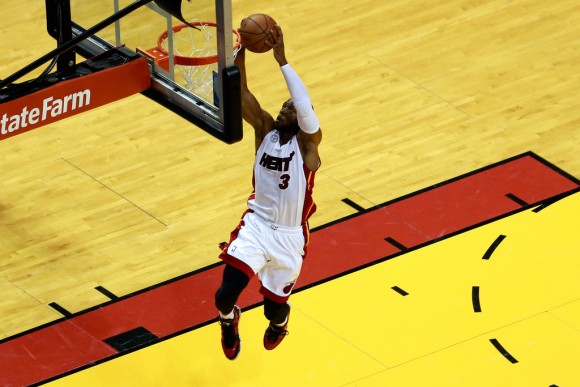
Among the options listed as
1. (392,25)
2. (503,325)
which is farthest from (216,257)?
(392,25)

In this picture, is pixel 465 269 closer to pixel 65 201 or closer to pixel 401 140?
pixel 401 140

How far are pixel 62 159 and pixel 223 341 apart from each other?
348 cm

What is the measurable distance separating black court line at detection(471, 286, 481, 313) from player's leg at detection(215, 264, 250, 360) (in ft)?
6.35

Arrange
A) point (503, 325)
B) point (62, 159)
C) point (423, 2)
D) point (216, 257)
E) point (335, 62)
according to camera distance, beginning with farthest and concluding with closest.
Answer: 1. point (423, 2)
2. point (335, 62)
3. point (62, 159)
4. point (216, 257)
5. point (503, 325)

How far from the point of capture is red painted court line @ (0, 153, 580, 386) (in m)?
11.2

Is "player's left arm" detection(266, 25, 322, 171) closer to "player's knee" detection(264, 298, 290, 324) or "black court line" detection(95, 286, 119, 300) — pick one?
"player's knee" detection(264, 298, 290, 324)

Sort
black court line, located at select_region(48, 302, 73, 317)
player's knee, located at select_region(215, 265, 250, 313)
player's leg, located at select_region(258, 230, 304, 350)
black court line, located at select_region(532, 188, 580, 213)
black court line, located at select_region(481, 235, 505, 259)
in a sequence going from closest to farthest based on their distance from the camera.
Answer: player's knee, located at select_region(215, 265, 250, 313) < player's leg, located at select_region(258, 230, 304, 350) < black court line, located at select_region(48, 302, 73, 317) < black court line, located at select_region(481, 235, 505, 259) < black court line, located at select_region(532, 188, 580, 213)

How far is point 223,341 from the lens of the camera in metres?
10.5

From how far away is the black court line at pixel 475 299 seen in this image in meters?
11.5

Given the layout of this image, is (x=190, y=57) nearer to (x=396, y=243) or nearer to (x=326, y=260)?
(x=326, y=260)

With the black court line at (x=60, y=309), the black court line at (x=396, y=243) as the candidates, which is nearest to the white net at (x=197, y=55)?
the black court line at (x=60, y=309)

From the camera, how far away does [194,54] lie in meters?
10.5

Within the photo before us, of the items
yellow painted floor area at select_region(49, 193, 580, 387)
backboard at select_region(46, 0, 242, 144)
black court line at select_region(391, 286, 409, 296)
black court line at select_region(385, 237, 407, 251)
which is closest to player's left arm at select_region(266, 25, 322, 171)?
backboard at select_region(46, 0, 242, 144)

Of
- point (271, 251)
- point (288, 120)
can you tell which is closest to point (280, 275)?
point (271, 251)
